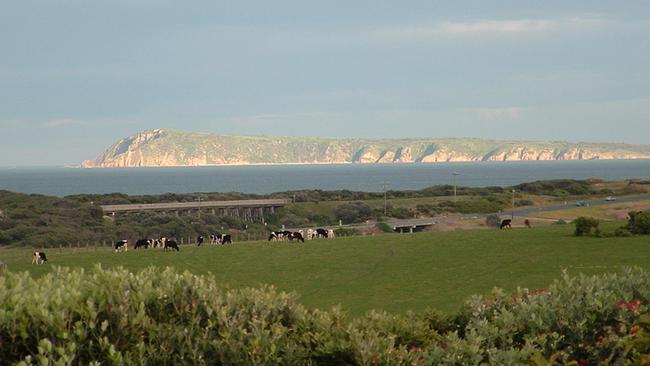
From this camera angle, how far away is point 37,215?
236 ft

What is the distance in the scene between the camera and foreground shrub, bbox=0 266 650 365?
7.49m

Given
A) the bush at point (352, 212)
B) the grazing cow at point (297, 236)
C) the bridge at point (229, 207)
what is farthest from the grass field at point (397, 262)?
the bridge at point (229, 207)

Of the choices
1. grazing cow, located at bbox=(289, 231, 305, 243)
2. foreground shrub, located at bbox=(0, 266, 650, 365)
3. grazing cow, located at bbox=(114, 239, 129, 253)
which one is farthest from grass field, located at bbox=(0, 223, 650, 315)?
foreground shrub, located at bbox=(0, 266, 650, 365)

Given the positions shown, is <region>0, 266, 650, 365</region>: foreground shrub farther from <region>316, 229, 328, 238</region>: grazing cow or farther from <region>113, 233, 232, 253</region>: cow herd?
<region>316, 229, 328, 238</region>: grazing cow

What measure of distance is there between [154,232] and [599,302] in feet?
193

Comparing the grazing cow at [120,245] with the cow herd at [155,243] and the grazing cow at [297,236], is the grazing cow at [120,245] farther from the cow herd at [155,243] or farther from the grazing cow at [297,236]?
the grazing cow at [297,236]

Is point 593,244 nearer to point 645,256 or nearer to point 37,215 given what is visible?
point 645,256

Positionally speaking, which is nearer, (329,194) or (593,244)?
(593,244)

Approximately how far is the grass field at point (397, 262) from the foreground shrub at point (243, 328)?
13193 mm

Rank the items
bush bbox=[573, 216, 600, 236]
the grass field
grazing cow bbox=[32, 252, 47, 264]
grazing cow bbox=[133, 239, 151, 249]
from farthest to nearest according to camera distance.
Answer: grazing cow bbox=[133, 239, 151, 249] → bush bbox=[573, 216, 600, 236] → grazing cow bbox=[32, 252, 47, 264] → the grass field

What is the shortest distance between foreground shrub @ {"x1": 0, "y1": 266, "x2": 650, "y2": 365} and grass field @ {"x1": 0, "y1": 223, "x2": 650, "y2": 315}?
519 inches

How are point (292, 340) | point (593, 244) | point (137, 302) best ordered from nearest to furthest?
point (137, 302)
point (292, 340)
point (593, 244)

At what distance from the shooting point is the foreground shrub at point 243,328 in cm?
749

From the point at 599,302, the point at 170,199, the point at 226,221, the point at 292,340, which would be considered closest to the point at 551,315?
the point at 599,302
